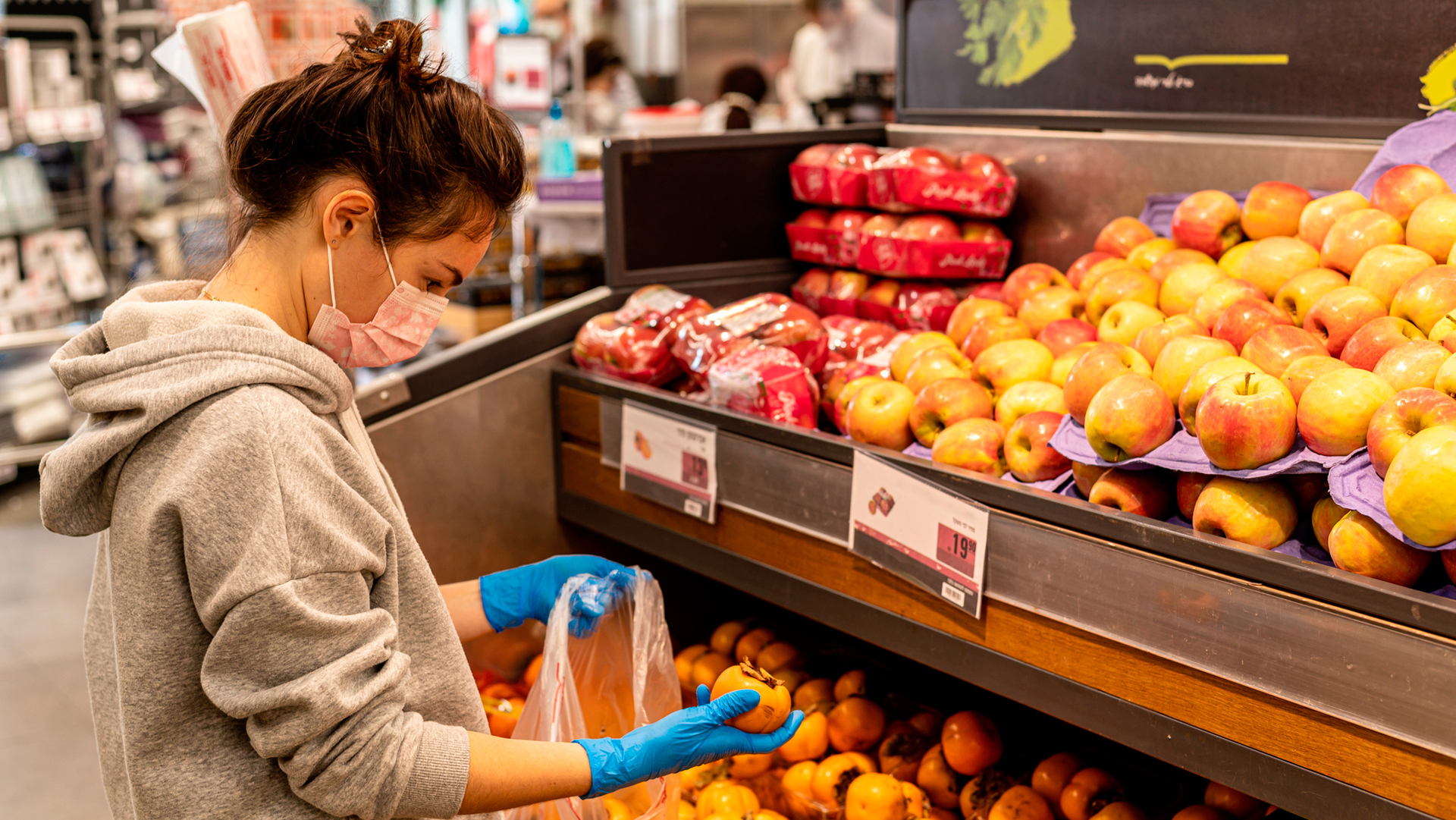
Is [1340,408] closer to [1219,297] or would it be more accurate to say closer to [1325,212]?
[1219,297]

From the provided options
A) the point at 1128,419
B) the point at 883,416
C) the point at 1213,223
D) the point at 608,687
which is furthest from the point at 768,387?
the point at 1213,223

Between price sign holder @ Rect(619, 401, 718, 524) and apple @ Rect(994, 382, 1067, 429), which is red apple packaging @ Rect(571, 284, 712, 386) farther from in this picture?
apple @ Rect(994, 382, 1067, 429)

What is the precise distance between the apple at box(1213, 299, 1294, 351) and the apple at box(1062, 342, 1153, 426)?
118 mm

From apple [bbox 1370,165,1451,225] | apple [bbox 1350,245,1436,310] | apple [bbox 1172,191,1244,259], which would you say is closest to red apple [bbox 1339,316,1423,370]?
apple [bbox 1350,245,1436,310]

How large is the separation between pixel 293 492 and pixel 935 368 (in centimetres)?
122

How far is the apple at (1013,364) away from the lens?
6.20 feet

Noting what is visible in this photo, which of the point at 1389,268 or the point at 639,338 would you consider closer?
the point at 1389,268

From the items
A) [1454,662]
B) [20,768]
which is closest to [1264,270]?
[1454,662]

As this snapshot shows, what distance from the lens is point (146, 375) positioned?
108cm

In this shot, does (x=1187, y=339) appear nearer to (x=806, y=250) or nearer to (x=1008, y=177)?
(x=1008, y=177)

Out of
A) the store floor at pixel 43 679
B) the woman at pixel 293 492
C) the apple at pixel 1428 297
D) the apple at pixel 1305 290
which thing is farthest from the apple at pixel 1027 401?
the store floor at pixel 43 679

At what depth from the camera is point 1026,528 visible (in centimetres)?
151

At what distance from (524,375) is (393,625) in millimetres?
1323

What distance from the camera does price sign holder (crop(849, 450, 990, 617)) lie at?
62.2 inches
